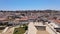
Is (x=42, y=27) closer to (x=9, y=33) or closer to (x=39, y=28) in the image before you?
(x=39, y=28)

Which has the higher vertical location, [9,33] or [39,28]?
[39,28]

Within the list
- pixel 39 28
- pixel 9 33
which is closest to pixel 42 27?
pixel 39 28

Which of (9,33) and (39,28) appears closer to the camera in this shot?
(39,28)

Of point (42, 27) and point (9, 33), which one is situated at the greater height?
point (42, 27)

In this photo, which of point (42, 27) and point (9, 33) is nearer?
point (42, 27)
